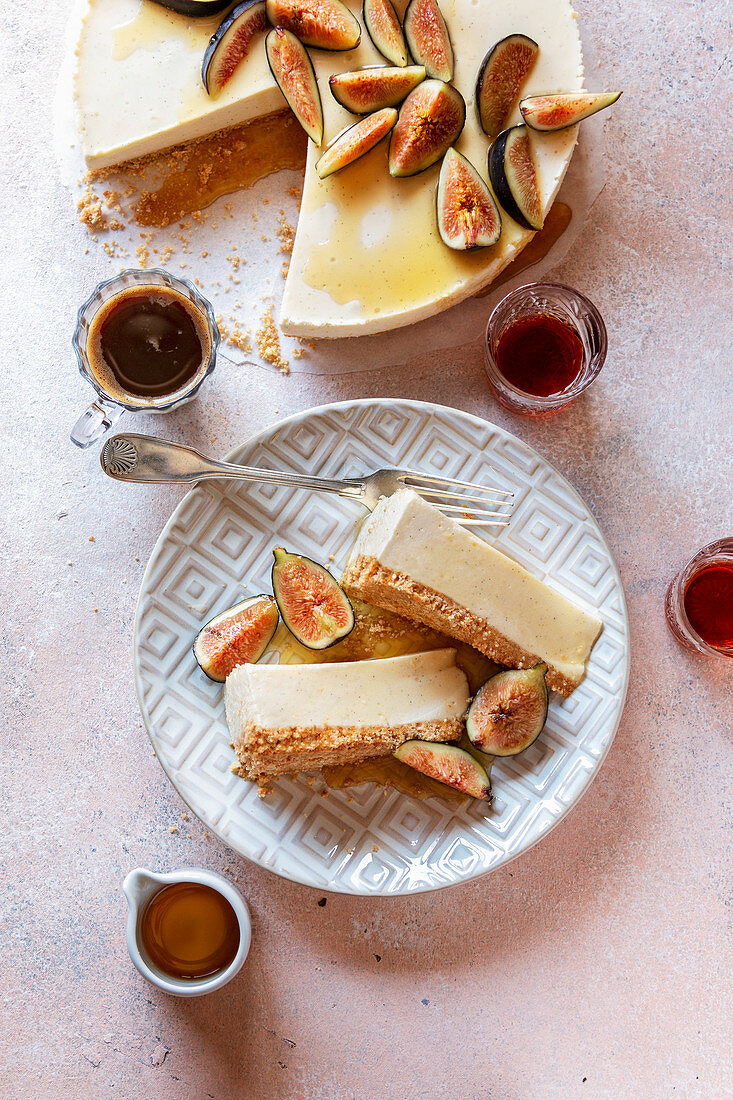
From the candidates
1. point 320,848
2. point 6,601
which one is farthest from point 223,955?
point 6,601

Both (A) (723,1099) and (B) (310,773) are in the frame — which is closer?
(B) (310,773)

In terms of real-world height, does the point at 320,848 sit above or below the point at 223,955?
above

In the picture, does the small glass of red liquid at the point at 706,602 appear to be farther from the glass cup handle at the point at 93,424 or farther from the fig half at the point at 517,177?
the glass cup handle at the point at 93,424

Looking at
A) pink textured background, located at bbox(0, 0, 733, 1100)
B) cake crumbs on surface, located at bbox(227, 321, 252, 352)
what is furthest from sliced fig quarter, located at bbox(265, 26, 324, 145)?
pink textured background, located at bbox(0, 0, 733, 1100)

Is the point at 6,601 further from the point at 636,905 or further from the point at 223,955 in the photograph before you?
the point at 636,905

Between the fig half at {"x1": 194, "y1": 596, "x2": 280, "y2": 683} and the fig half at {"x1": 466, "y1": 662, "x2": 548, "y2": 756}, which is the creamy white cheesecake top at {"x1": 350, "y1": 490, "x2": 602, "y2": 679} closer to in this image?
the fig half at {"x1": 466, "y1": 662, "x2": 548, "y2": 756}

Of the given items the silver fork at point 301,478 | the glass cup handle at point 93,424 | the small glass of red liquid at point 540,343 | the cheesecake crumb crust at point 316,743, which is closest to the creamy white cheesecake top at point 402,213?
the small glass of red liquid at point 540,343

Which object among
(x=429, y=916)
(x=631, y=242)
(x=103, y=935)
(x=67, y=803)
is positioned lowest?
(x=103, y=935)

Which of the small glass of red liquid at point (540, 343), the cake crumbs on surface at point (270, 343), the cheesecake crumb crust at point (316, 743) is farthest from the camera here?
the cake crumbs on surface at point (270, 343)
